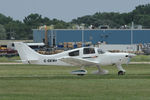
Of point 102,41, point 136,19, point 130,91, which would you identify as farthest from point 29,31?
point 130,91

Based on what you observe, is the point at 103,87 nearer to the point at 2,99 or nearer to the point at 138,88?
the point at 138,88

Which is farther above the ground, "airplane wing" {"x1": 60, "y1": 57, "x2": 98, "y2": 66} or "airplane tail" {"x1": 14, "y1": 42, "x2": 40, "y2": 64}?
"airplane tail" {"x1": 14, "y1": 42, "x2": 40, "y2": 64}

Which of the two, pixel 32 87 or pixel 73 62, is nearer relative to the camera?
pixel 32 87

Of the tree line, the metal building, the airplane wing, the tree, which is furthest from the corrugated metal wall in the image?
the airplane wing

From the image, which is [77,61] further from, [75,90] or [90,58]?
[75,90]

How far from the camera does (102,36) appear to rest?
364 feet

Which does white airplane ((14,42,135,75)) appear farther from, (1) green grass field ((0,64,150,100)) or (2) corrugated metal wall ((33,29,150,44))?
(2) corrugated metal wall ((33,29,150,44))

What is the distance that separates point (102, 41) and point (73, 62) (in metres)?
74.2

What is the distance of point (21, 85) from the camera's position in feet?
91.5

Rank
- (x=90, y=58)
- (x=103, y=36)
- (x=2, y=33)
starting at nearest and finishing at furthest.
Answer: (x=90, y=58)
(x=103, y=36)
(x=2, y=33)

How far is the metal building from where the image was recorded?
10962cm

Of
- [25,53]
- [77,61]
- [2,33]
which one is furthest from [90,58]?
[2,33]

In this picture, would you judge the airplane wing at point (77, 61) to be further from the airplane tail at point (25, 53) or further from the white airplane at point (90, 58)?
the airplane tail at point (25, 53)

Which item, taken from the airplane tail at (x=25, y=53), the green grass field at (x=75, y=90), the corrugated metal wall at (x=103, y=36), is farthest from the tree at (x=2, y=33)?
the green grass field at (x=75, y=90)
